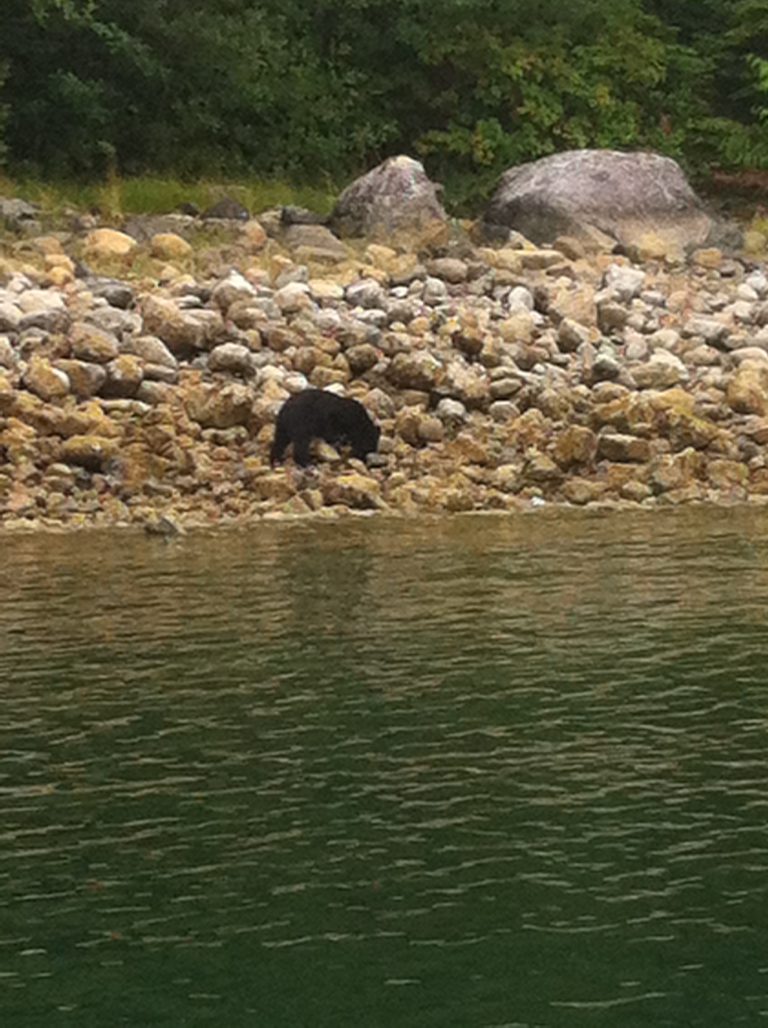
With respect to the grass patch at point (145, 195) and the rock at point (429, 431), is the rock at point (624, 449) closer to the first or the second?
the rock at point (429, 431)

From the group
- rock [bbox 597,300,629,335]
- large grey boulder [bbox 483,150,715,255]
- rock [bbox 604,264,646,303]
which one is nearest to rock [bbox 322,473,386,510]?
rock [bbox 597,300,629,335]

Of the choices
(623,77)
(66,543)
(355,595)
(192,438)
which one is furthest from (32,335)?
(623,77)

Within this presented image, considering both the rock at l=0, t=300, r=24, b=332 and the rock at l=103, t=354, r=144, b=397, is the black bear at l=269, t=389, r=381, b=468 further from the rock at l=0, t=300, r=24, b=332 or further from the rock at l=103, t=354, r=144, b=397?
the rock at l=0, t=300, r=24, b=332

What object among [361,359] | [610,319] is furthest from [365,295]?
[610,319]

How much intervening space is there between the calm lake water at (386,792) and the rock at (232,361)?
7.20 m

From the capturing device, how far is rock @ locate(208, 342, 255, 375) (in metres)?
26.7

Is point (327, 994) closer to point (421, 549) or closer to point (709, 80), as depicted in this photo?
point (421, 549)

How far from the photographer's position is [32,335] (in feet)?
88.3

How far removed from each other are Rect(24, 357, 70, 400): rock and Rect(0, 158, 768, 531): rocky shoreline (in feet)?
0.09

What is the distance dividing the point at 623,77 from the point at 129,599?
31243mm

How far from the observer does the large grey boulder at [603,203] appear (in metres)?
36.8

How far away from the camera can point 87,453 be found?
24.0 m

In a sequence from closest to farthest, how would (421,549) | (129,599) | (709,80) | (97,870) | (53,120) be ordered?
(97,870) < (129,599) < (421,549) < (53,120) < (709,80)

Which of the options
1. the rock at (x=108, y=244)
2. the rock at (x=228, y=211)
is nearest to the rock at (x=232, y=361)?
the rock at (x=108, y=244)
